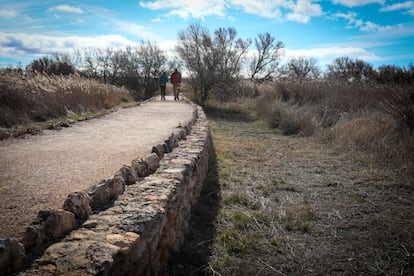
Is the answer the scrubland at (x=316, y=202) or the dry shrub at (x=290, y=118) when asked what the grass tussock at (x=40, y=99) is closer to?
the scrubland at (x=316, y=202)

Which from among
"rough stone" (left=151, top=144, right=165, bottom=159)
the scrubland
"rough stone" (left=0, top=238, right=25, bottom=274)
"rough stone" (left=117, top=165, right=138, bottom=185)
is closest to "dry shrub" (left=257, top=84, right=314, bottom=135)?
the scrubland

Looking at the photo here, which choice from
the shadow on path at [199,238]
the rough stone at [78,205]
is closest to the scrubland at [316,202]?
the shadow on path at [199,238]

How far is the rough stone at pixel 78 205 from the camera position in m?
1.83

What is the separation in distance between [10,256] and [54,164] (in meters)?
1.79

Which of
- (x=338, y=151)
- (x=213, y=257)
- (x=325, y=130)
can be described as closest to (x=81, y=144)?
(x=213, y=257)

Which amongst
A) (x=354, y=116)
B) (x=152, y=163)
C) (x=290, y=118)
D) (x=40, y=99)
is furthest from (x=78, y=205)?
Result: (x=290, y=118)

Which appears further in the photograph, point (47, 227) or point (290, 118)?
point (290, 118)

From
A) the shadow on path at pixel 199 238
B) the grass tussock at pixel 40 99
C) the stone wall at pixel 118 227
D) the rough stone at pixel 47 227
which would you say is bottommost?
the shadow on path at pixel 199 238

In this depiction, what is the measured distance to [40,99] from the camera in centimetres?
766

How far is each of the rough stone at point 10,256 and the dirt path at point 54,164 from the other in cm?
27

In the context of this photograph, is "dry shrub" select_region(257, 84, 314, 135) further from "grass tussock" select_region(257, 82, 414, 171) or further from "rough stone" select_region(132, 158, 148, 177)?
"rough stone" select_region(132, 158, 148, 177)

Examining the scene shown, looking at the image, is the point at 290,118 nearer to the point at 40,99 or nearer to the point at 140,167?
the point at 40,99

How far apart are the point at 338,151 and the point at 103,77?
994 inches

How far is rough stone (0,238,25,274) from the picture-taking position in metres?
1.28
